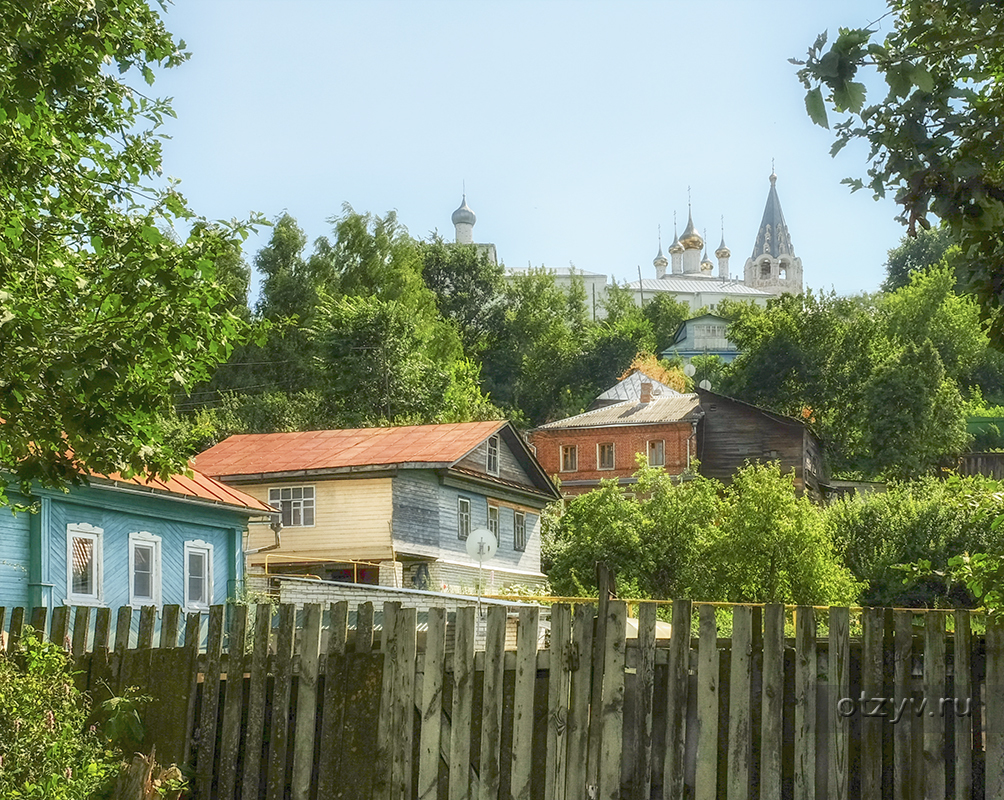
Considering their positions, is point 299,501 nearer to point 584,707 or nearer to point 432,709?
point 432,709

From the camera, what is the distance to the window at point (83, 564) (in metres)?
21.2

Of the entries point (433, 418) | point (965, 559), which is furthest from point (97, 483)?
point (433, 418)

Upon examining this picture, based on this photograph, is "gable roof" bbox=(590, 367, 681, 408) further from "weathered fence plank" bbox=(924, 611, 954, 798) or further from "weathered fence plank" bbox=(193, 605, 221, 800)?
"weathered fence plank" bbox=(924, 611, 954, 798)

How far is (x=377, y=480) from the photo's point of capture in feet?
114

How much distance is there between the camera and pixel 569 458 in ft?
187

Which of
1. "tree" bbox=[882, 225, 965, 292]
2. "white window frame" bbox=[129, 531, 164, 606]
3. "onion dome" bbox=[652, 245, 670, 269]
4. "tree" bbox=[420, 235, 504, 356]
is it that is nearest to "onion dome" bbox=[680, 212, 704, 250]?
"onion dome" bbox=[652, 245, 670, 269]

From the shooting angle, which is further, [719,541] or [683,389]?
[683,389]

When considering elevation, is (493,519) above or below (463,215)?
below

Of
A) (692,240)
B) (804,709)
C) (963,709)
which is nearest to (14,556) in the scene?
(804,709)

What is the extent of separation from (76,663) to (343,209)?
180 feet

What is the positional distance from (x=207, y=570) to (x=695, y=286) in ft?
402

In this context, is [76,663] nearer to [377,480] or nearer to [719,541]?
[377,480]

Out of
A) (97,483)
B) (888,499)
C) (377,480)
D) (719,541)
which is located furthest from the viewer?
(888,499)

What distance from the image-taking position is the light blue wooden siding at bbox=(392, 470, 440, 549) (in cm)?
3478
